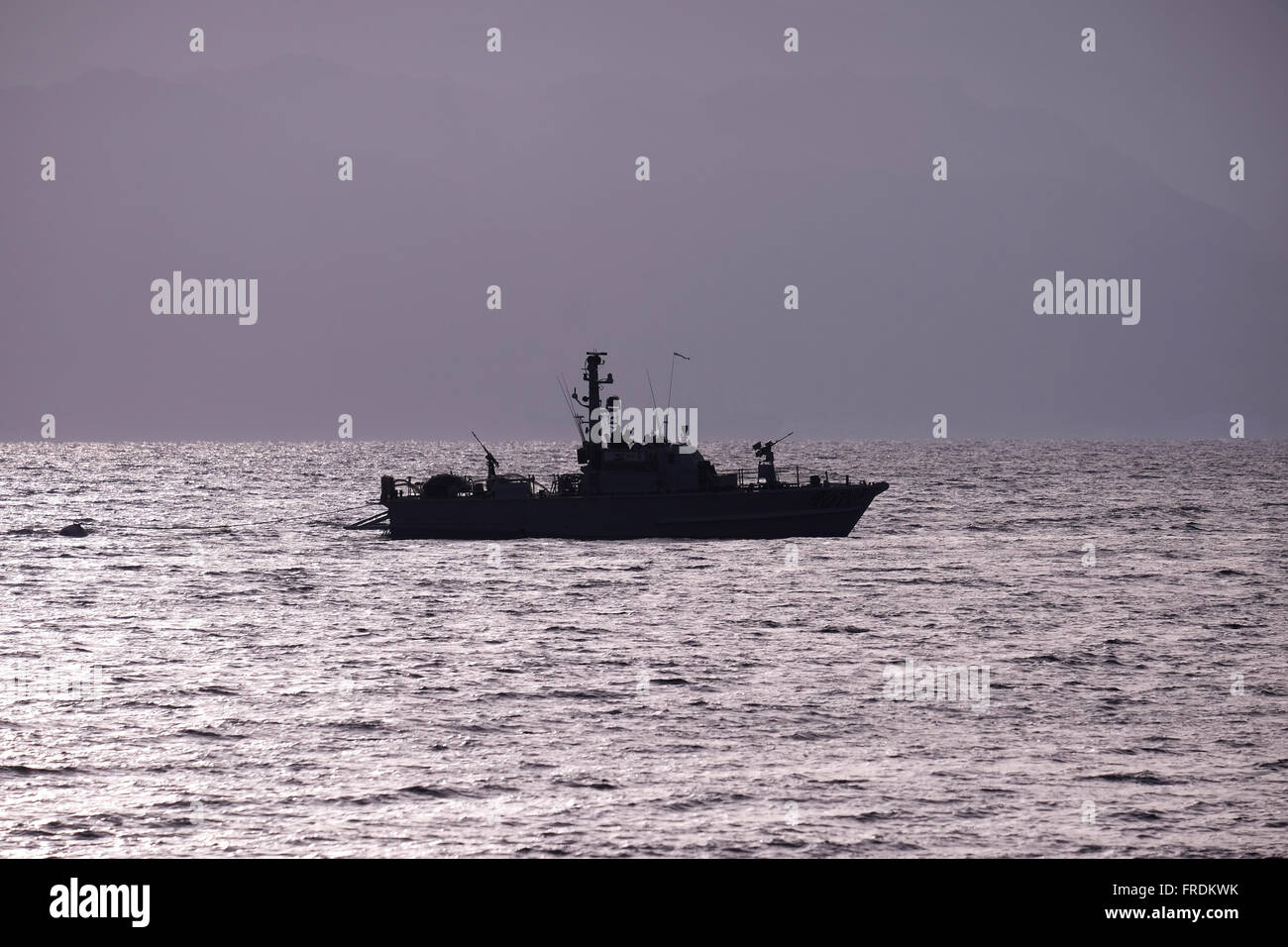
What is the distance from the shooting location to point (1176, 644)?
121 ft

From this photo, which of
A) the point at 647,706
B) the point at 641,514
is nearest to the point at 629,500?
the point at 641,514

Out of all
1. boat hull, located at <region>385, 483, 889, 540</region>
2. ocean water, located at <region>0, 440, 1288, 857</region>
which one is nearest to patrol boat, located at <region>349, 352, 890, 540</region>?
boat hull, located at <region>385, 483, 889, 540</region>

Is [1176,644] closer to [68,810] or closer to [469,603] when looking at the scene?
[469,603]

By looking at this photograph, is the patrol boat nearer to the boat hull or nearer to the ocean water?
the boat hull

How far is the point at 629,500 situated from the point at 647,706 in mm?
37847

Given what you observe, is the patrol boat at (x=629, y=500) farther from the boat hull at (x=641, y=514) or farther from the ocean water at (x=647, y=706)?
the ocean water at (x=647, y=706)

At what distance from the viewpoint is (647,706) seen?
27.0m

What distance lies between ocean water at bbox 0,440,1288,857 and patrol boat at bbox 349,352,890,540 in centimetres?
239

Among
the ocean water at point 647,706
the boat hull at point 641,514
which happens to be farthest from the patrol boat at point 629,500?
the ocean water at point 647,706

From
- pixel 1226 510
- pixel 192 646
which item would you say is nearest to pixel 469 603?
pixel 192 646

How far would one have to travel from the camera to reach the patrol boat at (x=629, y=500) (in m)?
64.4

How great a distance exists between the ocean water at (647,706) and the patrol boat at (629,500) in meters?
2.39
